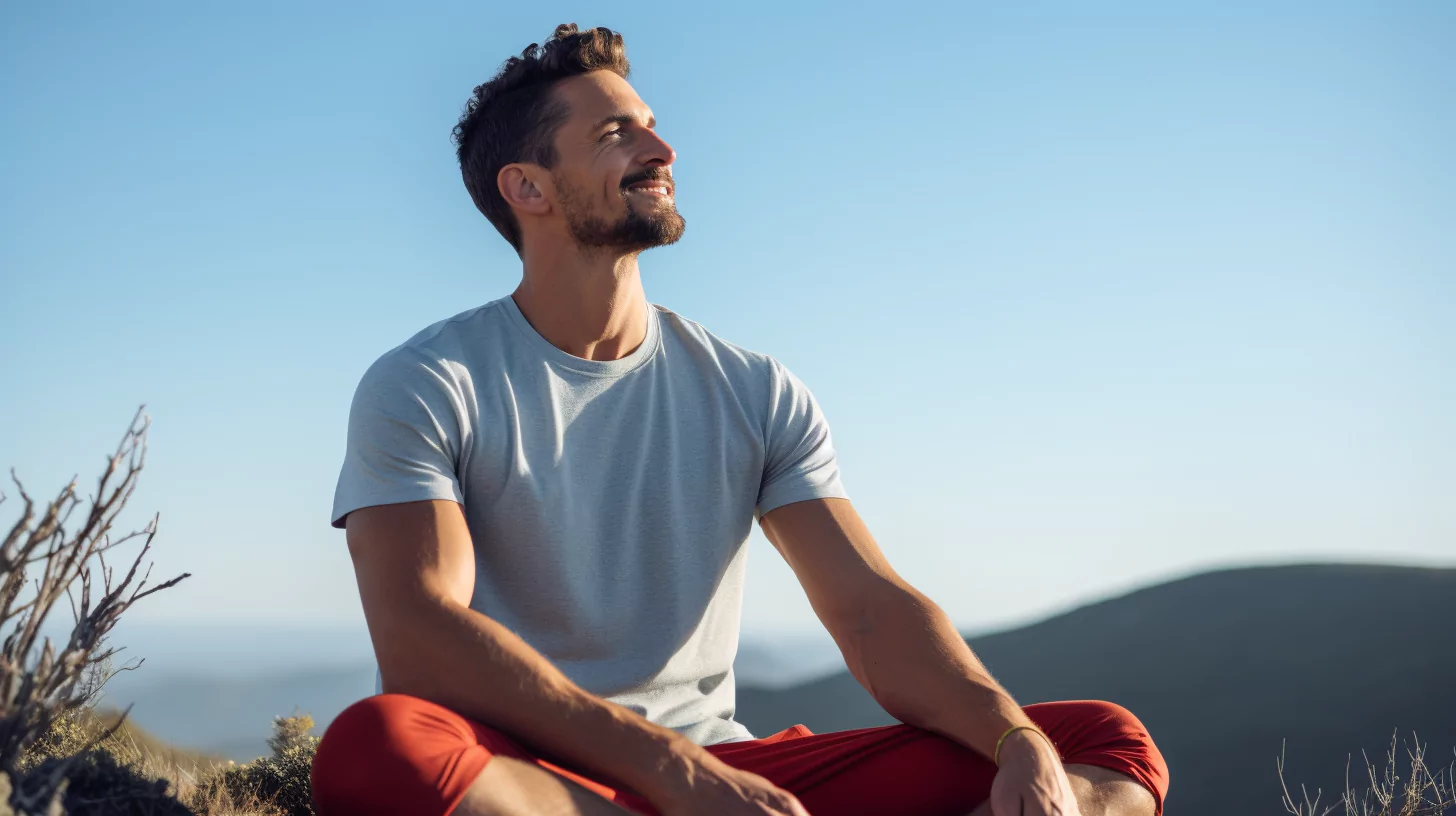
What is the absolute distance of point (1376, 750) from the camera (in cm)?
865

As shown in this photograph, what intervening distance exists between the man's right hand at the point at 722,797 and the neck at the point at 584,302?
1.28m

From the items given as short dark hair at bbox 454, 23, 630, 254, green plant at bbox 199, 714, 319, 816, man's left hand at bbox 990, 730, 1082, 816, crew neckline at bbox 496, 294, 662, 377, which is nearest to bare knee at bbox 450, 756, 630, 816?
man's left hand at bbox 990, 730, 1082, 816

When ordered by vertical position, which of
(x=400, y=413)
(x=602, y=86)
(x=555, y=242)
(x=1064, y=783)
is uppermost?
(x=602, y=86)

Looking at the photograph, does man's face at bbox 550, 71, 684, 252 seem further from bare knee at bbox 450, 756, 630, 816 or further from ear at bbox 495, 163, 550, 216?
bare knee at bbox 450, 756, 630, 816

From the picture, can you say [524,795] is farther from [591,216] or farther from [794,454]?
[591,216]

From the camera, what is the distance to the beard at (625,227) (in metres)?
3.00

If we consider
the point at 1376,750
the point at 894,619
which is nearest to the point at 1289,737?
the point at 1376,750

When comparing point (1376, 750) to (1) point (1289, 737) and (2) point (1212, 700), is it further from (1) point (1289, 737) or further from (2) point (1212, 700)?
(2) point (1212, 700)

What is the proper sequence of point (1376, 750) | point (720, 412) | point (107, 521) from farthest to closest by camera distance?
1. point (1376, 750)
2. point (720, 412)
3. point (107, 521)

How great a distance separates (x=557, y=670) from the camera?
2.27 meters

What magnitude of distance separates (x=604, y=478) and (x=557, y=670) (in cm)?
68

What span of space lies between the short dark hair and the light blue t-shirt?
0.43 m

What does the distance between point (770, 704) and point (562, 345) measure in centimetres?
1103

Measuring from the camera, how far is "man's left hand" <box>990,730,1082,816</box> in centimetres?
222
